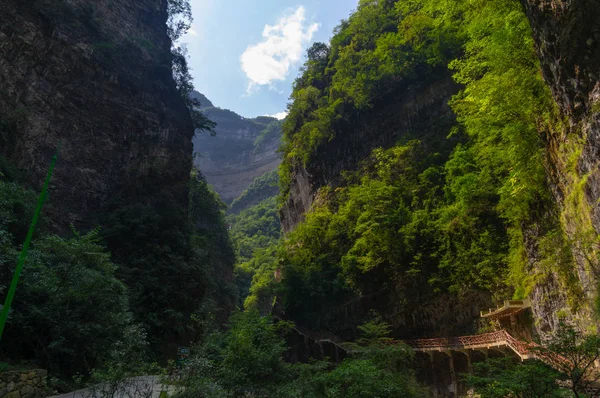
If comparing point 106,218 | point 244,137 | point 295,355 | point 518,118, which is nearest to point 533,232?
point 518,118

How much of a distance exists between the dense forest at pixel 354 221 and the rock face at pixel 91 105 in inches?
6.4

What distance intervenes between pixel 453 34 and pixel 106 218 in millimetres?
25755

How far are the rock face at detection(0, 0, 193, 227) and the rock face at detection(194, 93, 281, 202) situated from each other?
67782 millimetres

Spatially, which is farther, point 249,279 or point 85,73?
point 249,279

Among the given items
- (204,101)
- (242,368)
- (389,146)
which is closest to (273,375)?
(242,368)

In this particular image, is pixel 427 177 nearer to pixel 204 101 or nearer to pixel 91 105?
pixel 91 105

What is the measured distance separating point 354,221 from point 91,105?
19915 mm

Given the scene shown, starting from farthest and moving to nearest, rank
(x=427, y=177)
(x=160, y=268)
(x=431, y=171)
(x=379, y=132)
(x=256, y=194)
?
(x=256, y=194) → (x=379, y=132) → (x=160, y=268) → (x=427, y=177) → (x=431, y=171)

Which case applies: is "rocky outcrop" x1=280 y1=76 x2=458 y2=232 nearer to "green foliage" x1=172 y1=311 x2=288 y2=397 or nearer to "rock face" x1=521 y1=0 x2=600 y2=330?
"rock face" x1=521 y1=0 x2=600 y2=330

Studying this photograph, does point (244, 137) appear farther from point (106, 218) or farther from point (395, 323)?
A: point (395, 323)

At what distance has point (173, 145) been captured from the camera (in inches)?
1159

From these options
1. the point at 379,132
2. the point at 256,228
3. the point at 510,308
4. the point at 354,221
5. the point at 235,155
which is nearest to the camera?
the point at 510,308

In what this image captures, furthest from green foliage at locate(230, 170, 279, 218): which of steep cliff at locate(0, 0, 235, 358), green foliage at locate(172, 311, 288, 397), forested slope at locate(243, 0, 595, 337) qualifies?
green foliage at locate(172, 311, 288, 397)

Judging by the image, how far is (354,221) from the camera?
22375 mm
